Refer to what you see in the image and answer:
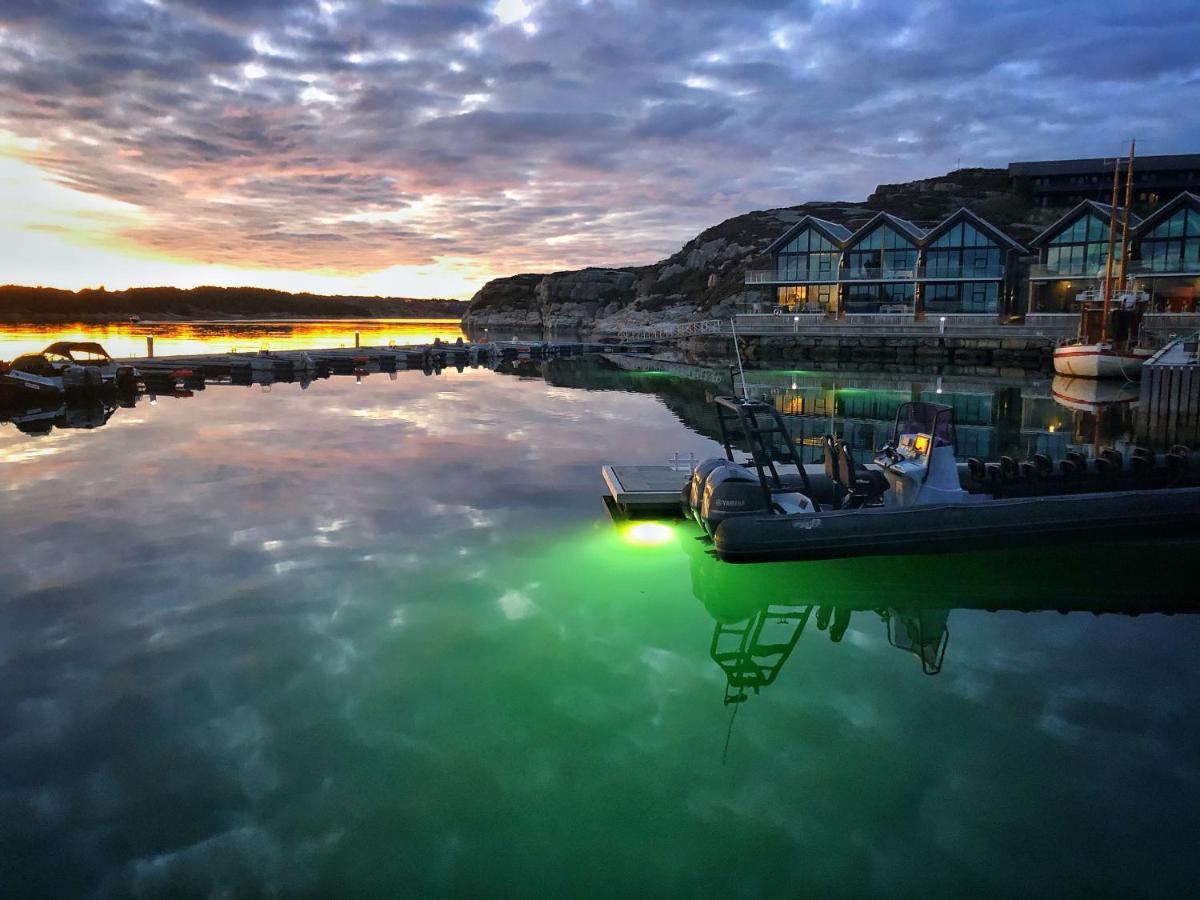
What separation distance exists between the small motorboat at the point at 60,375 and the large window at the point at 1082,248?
190ft

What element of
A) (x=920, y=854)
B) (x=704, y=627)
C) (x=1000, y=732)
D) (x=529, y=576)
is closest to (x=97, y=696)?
(x=529, y=576)

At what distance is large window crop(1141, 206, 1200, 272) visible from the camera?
172 ft

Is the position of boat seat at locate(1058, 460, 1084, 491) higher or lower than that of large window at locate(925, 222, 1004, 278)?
lower

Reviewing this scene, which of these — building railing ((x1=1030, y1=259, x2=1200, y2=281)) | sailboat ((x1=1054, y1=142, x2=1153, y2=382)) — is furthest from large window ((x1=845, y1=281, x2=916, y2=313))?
sailboat ((x1=1054, y1=142, x2=1153, y2=382))

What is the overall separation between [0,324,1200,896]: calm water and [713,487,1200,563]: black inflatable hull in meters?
0.52

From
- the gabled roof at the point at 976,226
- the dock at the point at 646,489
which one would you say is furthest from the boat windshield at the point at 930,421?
the gabled roof at the point at 976,226

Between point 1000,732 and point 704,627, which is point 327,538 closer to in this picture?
point 704,627

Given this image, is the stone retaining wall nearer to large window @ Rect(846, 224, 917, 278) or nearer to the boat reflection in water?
large window @ Rect(846, 224, 917, 278)

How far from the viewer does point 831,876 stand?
5.57m

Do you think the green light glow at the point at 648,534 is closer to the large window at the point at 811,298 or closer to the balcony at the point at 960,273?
the balcony at the point at 960,273

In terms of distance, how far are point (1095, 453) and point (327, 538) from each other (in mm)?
19538

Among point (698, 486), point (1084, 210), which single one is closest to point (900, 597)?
point (698, 486)

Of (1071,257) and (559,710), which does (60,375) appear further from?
(1071,257)

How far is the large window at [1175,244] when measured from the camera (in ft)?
172
